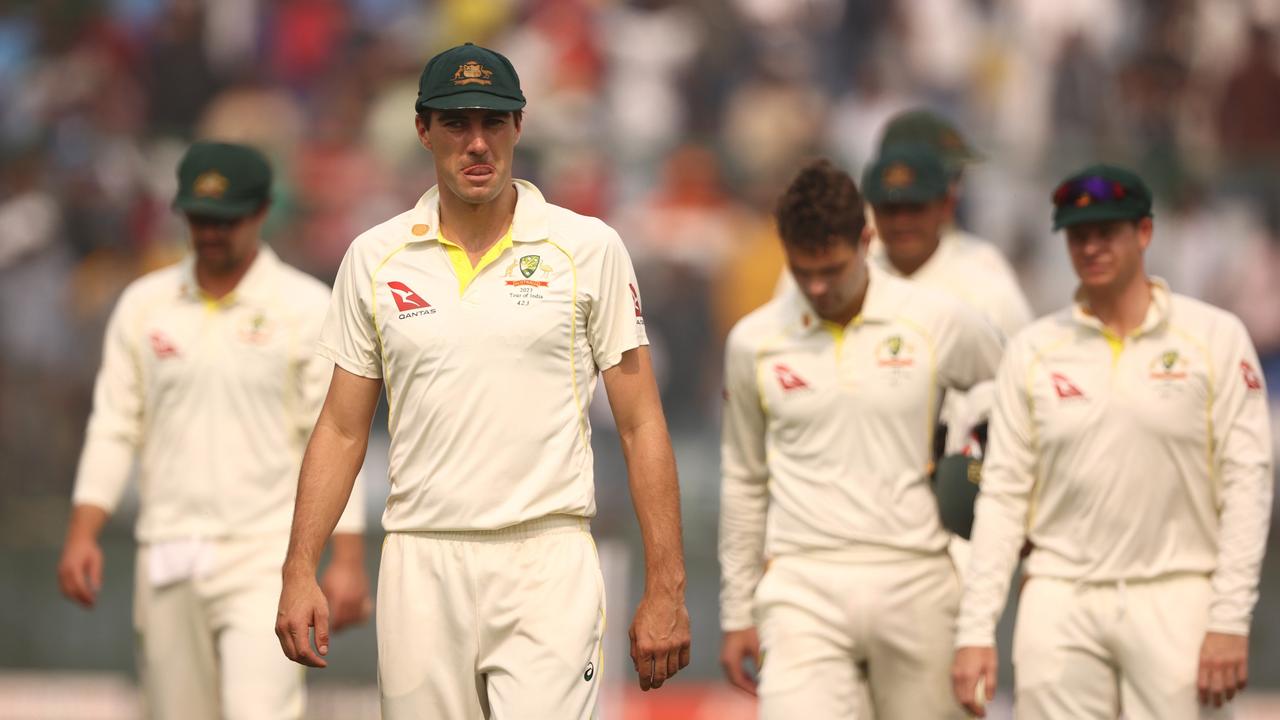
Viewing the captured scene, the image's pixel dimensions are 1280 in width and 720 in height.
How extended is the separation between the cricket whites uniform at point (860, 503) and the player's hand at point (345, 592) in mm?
1473

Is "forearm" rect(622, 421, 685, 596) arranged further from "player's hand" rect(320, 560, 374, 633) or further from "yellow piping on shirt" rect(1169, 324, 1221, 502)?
"player's hand" rect(320, 560, 374, 633)

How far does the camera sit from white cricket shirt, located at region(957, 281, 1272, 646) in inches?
236

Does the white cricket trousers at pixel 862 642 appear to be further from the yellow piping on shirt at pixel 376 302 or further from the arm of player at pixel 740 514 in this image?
the yellow piping on shirt at pixel 376 302

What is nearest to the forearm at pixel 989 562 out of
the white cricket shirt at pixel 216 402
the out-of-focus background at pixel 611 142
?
the white cricket shirt at pixel 216 402

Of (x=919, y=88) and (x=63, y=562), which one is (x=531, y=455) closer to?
(x=63, y=562)

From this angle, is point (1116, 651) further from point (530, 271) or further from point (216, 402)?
point (216, 402)

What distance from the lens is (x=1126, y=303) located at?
6.21 metres

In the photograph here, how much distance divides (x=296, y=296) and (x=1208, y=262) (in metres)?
6.83

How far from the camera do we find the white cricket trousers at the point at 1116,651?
234 inches

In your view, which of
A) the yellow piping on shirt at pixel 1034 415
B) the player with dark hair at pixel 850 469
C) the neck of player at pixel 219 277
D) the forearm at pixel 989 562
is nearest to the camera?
the forearm at pixel 989 562

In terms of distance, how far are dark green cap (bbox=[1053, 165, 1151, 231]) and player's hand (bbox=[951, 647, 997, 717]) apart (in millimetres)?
1362

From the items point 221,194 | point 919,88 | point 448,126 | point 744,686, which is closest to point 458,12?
point 919,88

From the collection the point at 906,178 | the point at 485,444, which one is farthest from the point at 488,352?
the point at 906,178

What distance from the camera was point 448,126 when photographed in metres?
5.07
